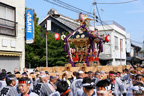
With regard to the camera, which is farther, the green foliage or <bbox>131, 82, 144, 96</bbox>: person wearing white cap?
the green foliage

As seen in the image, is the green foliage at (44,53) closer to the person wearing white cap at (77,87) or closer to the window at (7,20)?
the window at (7,20)

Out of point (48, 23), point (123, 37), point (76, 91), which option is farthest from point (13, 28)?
point (123, 37)

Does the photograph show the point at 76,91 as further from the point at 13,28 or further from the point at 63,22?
the point at 63,22

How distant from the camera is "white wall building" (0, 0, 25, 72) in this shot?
14.8 metres

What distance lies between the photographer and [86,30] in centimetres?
1797

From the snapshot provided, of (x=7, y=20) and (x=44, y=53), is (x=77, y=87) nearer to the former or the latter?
(x=7, y=20)

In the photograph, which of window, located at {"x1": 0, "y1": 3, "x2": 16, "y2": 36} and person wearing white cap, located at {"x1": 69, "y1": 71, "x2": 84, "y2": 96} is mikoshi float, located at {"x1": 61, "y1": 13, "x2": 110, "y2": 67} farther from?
person wearing white cap, located at {"x1": 69, "y1": 71, "x2": 84, "y2": 96}

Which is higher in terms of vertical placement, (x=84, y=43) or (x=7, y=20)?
(x=7, y=20)

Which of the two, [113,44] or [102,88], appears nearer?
[102,88]

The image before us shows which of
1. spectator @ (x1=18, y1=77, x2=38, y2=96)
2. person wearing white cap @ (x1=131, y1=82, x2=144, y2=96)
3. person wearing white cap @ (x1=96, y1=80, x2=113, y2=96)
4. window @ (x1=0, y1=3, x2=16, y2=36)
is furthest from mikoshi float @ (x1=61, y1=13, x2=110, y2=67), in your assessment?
Answer: person wearing white cap @ (x1=96, y1=80, x2=113, y2=96)

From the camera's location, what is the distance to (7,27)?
15.2 m

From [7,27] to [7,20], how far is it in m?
0.50

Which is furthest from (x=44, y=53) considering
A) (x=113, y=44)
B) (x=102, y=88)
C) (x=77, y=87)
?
(x=102, y=88)

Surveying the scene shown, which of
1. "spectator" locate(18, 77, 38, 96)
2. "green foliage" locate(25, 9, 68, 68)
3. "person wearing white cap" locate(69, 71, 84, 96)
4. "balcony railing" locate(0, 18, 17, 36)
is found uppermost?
"balcony railing" locate(0, 18, 17, 36)
